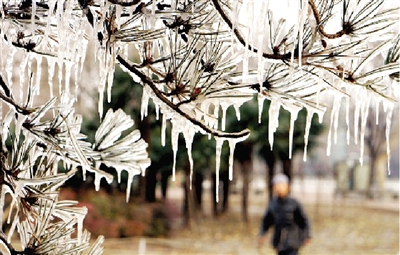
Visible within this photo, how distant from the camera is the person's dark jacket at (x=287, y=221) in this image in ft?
11.7

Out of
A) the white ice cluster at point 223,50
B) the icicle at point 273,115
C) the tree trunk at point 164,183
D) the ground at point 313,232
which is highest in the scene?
the white ice cluster at point 223,50

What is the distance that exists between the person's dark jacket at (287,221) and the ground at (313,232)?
320cm

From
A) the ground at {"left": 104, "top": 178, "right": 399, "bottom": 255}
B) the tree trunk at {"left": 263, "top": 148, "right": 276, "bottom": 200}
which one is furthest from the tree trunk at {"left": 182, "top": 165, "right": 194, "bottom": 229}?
the tree trunk at {"left": 263, "top": 148, "right": 276, "bottom": 200}

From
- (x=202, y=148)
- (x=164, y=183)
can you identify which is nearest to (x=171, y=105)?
(x=202, y=148)

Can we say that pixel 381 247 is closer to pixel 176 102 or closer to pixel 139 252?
pixel 139 252

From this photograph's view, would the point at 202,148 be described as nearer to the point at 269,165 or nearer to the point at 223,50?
the point at 269,165

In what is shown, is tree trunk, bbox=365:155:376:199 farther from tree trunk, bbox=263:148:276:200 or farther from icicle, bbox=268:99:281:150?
icicle, bbox=268:99:281:150

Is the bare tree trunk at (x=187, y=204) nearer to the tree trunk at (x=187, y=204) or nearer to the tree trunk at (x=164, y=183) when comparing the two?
the tree trunk at (x=187, y=204)

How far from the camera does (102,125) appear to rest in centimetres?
121

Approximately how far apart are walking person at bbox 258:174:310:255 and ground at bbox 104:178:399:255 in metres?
3.19

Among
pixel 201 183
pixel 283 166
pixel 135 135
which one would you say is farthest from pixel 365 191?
pixel 135 135

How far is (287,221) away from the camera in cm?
360

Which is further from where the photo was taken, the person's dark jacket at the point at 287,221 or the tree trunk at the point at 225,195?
the tree trunk at the point at 225,195

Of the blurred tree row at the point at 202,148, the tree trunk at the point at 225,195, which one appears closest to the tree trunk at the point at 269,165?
the blurred tree row at the point at 202,148
